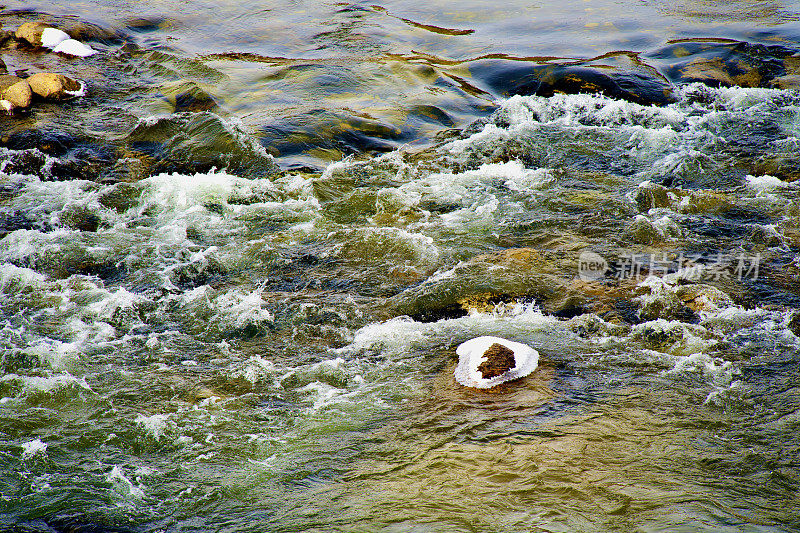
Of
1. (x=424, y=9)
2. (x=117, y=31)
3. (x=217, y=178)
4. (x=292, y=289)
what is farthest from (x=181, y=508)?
(x=424, y=9)

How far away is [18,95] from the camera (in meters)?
7.96

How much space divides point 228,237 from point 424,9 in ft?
31.0

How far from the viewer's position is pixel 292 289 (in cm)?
489

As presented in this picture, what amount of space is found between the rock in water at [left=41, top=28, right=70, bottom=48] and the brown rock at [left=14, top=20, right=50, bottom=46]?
0.20ft

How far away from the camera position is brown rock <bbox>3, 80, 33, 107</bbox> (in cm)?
793

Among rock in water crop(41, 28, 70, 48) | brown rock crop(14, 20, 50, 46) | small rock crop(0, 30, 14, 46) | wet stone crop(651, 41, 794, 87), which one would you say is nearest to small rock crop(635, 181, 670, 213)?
wet stone crop(651, 41, 794, 87)

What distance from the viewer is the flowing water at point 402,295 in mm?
2963

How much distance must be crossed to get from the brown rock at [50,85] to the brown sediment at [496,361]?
759cm

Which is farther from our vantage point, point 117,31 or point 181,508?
point 117,31

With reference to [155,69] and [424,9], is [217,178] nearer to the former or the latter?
[155,69]

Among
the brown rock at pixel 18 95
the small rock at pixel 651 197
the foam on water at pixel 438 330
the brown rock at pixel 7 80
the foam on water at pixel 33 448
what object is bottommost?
the foam on water at pixel 33 448

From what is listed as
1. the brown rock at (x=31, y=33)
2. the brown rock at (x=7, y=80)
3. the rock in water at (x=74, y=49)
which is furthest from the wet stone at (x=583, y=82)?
the brown rock at (x=31, y=33)

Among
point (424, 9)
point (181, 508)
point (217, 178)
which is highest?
point (424, 9)

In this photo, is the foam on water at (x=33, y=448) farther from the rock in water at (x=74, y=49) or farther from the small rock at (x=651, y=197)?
the rock in water at (x=74, y=49)
